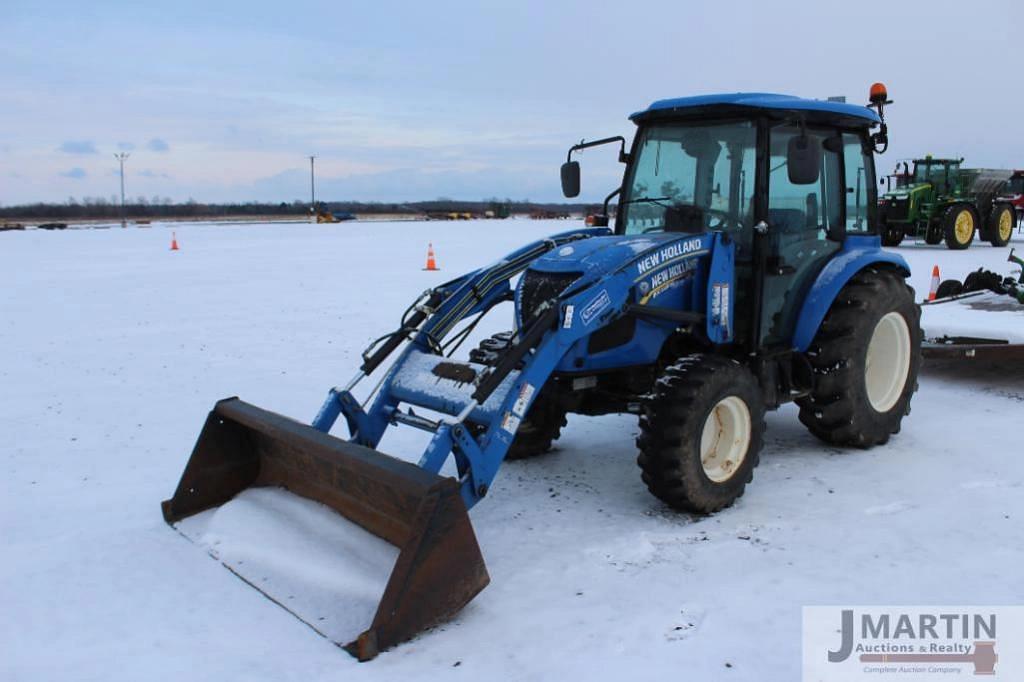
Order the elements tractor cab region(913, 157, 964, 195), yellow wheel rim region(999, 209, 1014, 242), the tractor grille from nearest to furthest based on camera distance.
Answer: the tractor grille → tractor cab region(913, 157, 964, 195) → yellow wheel rim region(999, 209, 1014, 242)

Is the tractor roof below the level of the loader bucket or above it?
above

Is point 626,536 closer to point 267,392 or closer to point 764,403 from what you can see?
point 764,403

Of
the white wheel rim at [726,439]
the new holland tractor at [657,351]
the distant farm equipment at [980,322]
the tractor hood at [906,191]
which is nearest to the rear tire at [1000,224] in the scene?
the tractor hood at [906,191]

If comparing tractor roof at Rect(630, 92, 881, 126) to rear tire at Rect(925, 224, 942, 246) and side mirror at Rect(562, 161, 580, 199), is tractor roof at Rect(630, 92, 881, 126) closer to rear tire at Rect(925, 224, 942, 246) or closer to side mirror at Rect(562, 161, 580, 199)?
side mirror at Rect(562, 161, 580, 199)

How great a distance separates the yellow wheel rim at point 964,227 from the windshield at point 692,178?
60.6 ft

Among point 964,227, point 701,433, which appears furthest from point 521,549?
point 964,227

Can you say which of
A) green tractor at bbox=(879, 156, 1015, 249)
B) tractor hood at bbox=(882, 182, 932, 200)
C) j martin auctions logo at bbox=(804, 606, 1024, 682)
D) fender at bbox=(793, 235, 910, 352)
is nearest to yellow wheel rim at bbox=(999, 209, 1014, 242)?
green tractor at bbox=(879, 156, 1015, 249)

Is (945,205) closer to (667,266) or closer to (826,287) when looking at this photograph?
(826,287)

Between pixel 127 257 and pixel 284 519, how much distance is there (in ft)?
67.1

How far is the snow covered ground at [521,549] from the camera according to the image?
11.4ft

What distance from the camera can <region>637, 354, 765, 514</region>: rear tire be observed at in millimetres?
4602

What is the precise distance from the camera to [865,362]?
19.0 feet

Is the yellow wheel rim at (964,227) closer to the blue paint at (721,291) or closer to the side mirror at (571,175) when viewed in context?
the side mirror at (571,175)

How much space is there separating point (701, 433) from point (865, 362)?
1.78m
